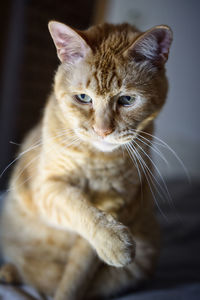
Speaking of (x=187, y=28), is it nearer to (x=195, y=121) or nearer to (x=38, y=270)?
(x=195, y=121)

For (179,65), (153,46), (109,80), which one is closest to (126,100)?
(109,80)

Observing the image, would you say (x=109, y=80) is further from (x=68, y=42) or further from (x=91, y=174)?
(x=91, y=174)

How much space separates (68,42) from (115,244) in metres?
0.69

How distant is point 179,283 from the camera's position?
1.36 meters

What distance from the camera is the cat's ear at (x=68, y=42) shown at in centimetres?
106

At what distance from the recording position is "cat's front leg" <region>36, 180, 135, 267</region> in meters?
0.96

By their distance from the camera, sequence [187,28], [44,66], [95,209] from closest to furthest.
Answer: [95,209] → [44,66] → [187,28]

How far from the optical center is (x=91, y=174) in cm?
120

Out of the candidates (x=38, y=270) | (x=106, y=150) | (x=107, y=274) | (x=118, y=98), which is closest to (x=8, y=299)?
(x=38, y=270)

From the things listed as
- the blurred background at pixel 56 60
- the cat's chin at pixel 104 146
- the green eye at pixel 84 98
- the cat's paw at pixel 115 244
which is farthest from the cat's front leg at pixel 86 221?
the blurred background at pixel 56 60

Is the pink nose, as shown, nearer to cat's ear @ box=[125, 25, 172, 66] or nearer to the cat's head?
the cat's head

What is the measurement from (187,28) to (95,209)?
2.60m

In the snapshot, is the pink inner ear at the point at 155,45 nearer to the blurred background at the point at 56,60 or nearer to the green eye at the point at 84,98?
the green eye at the point at 84,98

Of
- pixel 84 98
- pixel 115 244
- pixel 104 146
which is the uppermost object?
pixel 84 98
